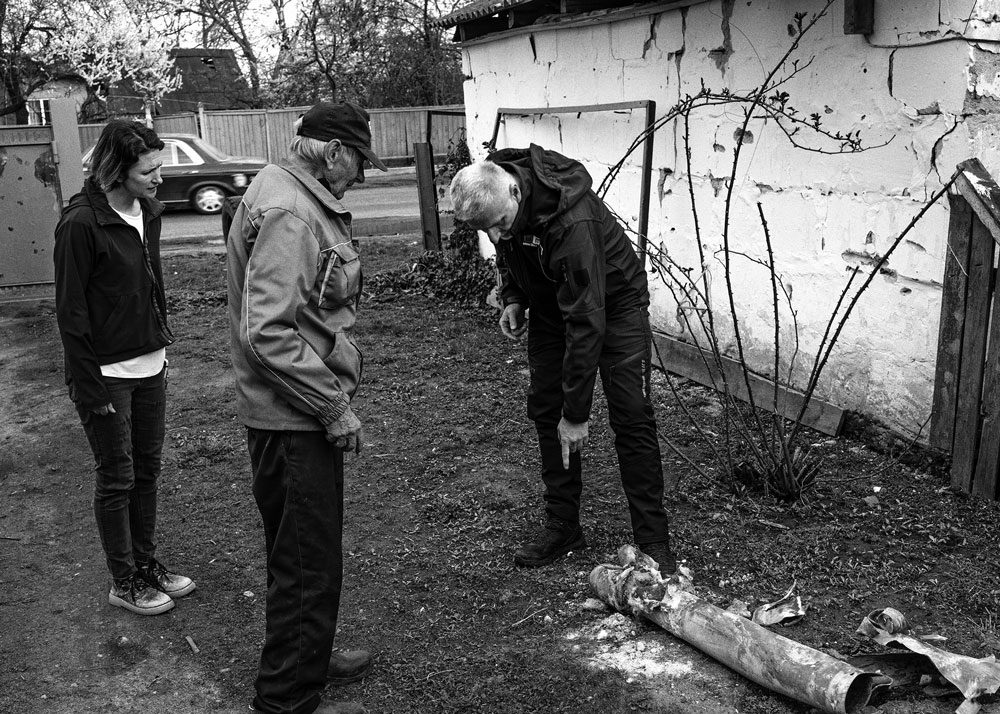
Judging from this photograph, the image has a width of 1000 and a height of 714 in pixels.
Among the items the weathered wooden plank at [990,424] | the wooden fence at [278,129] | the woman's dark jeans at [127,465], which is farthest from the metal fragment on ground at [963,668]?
the wooden fence at [278,129]

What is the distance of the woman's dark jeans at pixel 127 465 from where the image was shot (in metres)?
3.57

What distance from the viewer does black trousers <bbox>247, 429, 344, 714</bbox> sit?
2.85 metres

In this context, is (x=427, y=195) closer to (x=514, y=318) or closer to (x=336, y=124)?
(x=514, y=318)

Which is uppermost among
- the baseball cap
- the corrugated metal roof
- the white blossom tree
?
the white blossom tree

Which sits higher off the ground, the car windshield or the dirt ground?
the car windshield

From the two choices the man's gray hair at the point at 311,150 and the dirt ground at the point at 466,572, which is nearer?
the man's gray hair at the point at 311,150

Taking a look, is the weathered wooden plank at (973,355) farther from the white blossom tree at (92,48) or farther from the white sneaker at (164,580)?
the white blossom tree at (92,48)

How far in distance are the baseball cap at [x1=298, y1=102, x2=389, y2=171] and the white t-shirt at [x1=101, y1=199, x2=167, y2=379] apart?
107cm

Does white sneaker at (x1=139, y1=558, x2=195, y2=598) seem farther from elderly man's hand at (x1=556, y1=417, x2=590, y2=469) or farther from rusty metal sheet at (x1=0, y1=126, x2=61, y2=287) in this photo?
rusty metal sheet at (x1=0, y1=126, x2=61, y2=287)

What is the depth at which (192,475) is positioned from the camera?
526 cm

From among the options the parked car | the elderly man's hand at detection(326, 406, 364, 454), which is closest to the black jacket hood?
the elderly man's hand at detection(326, 406, 364, 454)

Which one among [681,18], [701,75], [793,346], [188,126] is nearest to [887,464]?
[793,346]

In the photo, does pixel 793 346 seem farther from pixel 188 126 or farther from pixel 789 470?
pixel 188 126

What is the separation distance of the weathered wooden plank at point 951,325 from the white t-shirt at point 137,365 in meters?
3.46
